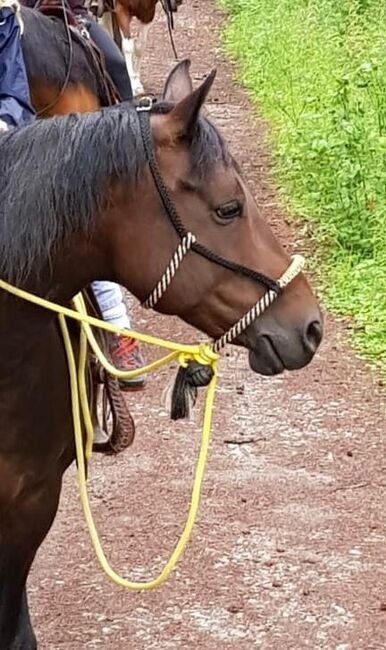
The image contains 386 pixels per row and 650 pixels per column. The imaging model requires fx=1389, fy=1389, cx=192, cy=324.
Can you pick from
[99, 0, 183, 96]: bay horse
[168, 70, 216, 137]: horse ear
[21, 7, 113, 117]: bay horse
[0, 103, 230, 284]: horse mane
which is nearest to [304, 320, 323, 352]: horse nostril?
[0, 103, 230, 284]: horse mane

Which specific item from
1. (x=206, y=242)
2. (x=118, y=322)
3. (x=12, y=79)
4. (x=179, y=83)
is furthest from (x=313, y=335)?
(x=12, y=79)

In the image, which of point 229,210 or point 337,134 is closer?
point 229,210

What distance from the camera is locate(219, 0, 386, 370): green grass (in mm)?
7645

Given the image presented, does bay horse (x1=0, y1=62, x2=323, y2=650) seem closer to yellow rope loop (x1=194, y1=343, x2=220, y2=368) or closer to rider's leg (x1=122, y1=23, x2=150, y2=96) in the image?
yellow rope loop (x1=194, y1=343, x2=220, y2=368)

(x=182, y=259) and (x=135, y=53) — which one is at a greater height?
(x=182, y=259)

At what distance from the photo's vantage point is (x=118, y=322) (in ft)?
14.5

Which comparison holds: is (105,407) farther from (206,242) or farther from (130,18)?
(130,18)

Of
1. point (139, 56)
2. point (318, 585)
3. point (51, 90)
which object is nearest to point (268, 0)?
point (139, 56)

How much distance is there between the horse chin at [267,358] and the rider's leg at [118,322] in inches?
38.3

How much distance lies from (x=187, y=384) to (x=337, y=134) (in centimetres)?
545

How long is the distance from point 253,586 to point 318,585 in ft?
0.74

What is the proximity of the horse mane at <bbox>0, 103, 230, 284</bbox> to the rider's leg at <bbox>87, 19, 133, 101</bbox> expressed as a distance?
2.62 m

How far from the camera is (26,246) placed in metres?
3.09

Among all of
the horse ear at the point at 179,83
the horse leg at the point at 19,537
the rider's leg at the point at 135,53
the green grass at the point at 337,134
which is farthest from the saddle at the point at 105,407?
the rider's leg at the point at 135,53
